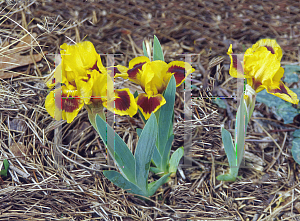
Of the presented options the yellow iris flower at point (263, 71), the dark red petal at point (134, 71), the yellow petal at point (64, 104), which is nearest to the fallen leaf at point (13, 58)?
the yellow petal at point (64, 104)

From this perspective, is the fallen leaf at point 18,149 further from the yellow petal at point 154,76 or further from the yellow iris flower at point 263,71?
the yellow iris flower at point 263,71

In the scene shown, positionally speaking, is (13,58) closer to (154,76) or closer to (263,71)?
(154,76)

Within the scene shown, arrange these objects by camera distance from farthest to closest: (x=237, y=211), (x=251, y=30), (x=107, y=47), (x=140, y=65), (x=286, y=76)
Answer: (x=251, y=30) → (x=107, y=47) → (x=286, y=76) → (x=237, y=211) → (x=140, y=65)

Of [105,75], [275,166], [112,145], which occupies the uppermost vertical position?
[105,75]

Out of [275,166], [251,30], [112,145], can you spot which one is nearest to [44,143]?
[112,145]

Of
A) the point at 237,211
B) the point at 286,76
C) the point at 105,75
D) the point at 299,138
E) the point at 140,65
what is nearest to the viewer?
the point at 105,75

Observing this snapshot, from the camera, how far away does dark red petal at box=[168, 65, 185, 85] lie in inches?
45.7

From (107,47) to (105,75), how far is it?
1.00m

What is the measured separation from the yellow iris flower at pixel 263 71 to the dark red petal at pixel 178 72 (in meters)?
0.25

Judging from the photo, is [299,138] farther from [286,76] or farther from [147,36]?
[147,36]

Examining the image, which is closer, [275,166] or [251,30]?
[275,166]

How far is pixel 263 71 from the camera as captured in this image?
3.75 ft

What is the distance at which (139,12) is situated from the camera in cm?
205

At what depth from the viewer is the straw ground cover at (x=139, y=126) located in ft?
4.38
